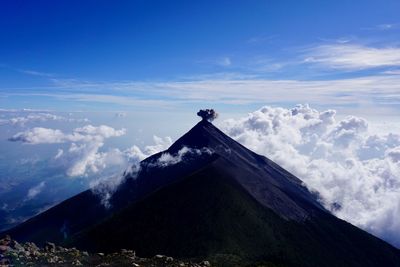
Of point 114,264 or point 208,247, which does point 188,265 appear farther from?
point 208,247

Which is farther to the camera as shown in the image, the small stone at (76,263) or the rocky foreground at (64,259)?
the small stone at (76,263)

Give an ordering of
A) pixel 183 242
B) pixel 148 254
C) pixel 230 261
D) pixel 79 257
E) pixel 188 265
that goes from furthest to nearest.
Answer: pixel 183 242, pixel 148 254, pixel 230 261, pixel 79 257, pixel 188 265

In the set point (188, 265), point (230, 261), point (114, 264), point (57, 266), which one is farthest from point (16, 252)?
point (230, 261)

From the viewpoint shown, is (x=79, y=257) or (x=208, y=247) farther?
(x=208, y=247)

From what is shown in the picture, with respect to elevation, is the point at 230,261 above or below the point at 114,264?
below

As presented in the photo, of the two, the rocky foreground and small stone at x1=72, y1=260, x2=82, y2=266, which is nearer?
the rocky foreground

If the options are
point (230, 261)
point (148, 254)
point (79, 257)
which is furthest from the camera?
point (148, 254)

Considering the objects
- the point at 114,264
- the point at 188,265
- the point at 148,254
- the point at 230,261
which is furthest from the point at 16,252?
the point at 230,261

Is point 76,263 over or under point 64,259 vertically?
over

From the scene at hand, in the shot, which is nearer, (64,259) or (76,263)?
(76,263)

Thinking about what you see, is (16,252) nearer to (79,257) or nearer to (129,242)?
(79,257)
